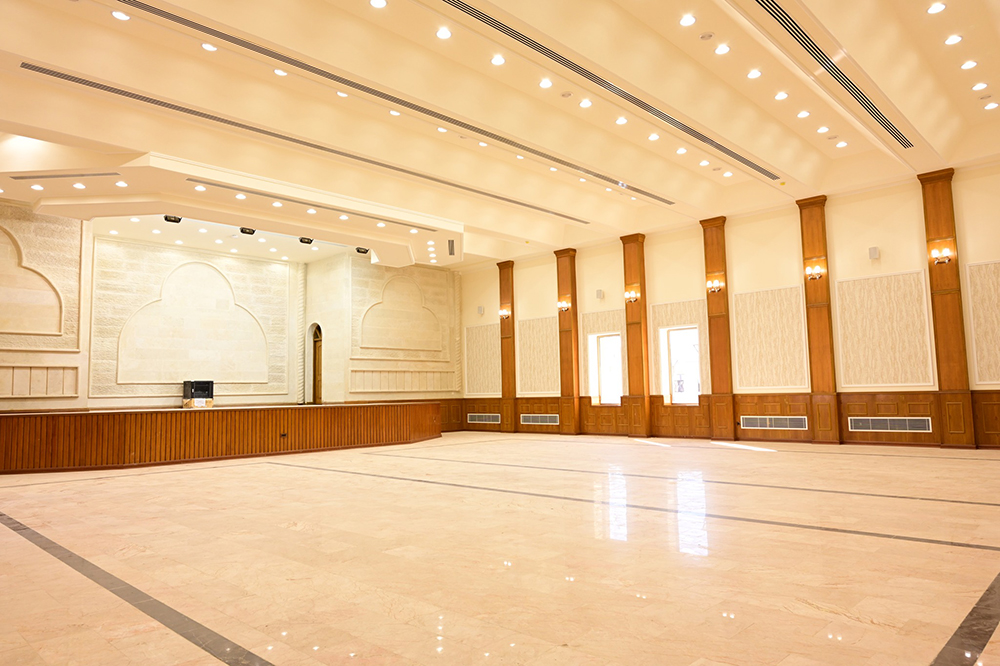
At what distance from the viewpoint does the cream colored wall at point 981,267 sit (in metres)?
10.7

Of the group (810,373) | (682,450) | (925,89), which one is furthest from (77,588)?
(810,373)

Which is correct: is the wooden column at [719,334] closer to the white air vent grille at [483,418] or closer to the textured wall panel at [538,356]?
the textured wall panel at [538,356]

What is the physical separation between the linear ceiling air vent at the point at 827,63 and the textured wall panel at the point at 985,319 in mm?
2769

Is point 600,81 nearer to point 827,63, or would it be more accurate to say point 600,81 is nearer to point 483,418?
point 827,63

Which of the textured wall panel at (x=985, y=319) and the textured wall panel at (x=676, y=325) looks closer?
the textured wall panel at (x=985, y=319)

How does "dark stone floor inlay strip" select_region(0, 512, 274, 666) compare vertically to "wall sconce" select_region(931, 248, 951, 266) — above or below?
below

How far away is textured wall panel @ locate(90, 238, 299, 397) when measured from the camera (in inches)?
567

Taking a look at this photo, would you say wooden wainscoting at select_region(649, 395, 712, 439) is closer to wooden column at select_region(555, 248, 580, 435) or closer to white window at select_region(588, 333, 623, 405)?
white window at select_region(588, 333, 623, 405)

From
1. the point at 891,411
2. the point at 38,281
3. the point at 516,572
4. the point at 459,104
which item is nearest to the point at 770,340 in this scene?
the point at 891,411

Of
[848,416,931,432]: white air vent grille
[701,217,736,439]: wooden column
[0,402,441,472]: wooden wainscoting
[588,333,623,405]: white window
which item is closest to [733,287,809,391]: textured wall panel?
[701,217,736,439]: wooden column

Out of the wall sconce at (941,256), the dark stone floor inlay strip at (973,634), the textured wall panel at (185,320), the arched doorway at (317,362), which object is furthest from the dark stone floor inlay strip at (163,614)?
the arched doorway at (317,362)

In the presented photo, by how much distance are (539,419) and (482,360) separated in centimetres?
279

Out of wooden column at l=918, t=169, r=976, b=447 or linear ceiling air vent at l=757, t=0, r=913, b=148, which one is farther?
wooden column at l=918, t=169, r=976, b=447

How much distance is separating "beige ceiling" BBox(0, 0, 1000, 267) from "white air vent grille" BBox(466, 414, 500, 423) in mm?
7070
